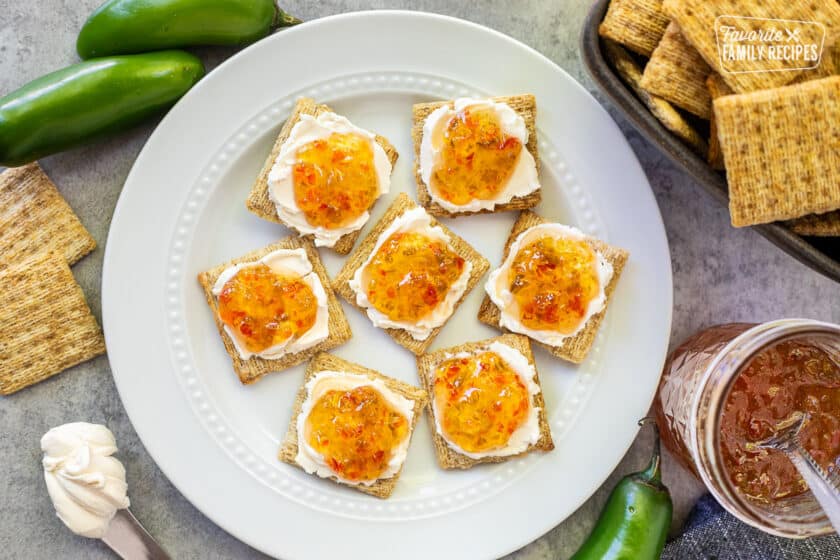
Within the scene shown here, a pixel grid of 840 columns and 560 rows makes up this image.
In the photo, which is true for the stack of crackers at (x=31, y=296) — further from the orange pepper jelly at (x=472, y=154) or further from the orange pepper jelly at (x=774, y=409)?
the orange pepper jelly at (x=774, y=409)

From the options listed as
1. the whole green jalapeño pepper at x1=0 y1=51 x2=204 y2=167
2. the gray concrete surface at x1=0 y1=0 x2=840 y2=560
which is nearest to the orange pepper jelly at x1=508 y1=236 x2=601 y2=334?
the gray concrete surface at x1=0 y1=0 x2=840 y2=560

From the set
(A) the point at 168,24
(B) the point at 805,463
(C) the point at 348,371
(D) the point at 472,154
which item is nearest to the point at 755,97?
(D) the point at 472,154

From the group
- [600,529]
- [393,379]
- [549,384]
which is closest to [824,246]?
[549,384]

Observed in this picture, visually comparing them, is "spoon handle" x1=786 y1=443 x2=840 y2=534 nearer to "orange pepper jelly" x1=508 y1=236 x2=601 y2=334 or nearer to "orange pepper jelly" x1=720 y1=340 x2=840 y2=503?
"orange pepper jelly" x1=720 y1=340 x2=840 y2=503

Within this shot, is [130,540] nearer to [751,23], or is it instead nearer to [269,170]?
[269,170]

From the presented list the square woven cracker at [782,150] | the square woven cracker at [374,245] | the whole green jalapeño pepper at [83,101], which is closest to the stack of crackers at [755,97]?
the square woven cracker at [782,150]

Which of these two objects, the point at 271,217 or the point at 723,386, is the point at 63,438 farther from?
the point at 723,386
